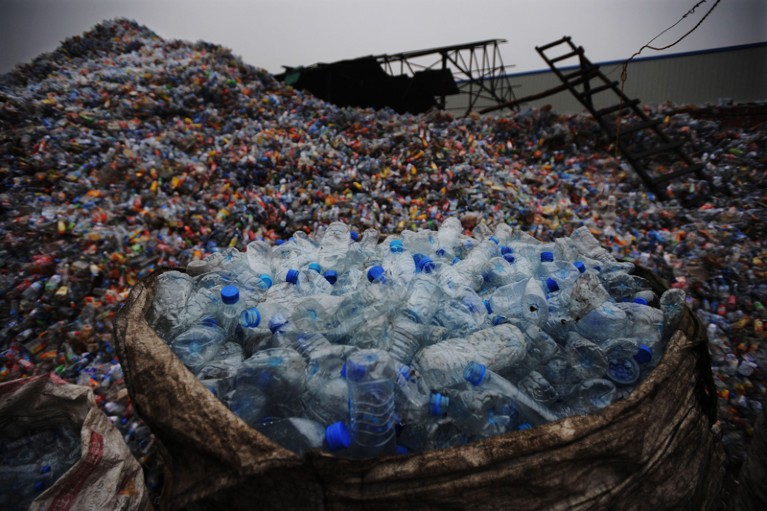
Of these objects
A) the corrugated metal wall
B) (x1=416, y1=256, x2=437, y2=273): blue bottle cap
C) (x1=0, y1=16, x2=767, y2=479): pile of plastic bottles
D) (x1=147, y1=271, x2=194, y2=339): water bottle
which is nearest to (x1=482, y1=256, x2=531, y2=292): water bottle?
(x1=416, y1=256, x2=437, y2=273): blue bottle cap

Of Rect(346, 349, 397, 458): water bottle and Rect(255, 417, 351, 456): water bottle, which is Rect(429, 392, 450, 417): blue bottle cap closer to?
Rect(346, 349, 397, 458): water bottle

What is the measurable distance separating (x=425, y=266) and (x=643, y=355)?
3.03 feet

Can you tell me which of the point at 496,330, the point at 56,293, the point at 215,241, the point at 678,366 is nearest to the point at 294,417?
the point at 496,330

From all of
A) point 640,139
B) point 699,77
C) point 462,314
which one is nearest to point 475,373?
point 462,314

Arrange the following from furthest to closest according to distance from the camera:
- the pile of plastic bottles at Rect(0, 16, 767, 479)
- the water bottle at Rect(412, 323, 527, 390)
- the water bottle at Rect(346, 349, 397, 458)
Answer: the pile of plastic bottles at Rect(0, 16, 767, 479)
the water bottle at Rect(412, 323, 527, 390)
the water bottle at Rect(346, 349, 397, 458)

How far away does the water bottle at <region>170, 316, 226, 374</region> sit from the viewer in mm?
1292

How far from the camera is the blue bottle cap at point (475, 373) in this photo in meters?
1.06

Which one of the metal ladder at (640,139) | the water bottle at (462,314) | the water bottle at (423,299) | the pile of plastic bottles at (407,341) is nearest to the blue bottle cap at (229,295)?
the pile of plastic bottles at (407,341)

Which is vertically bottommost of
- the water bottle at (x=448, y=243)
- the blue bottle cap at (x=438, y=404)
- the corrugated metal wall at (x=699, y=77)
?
the blue bottle cap at (x=438, y=404)

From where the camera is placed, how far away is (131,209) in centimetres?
356

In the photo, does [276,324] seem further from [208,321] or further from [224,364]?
[208,321]

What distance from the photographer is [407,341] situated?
1343 mm

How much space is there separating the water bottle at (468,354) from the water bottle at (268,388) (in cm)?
42

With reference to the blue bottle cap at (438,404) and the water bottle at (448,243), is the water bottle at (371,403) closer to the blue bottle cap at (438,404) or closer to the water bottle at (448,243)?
the blue bottle cap at (438,404)
